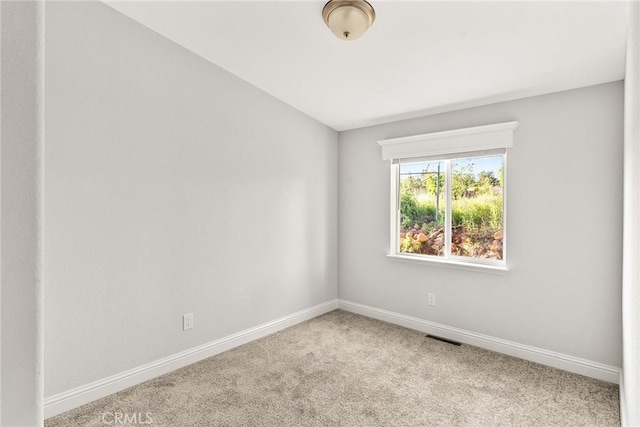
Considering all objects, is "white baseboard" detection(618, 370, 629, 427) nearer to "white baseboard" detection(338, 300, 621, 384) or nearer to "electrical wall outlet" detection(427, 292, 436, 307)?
"white baseboard" detection(338, 300, 621, 384)

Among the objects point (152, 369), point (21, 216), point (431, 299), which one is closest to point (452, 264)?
point (431, 299)

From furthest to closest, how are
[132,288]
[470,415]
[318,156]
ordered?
[318,156], [132,288], [470,415]

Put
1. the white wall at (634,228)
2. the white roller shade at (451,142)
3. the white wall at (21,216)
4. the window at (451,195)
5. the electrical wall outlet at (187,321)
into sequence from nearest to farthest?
the white wall at (21,216) < the white wall at (634,228) < the electrical wall outlet at (187,321) < the white roller shade at (451,142) < the window at (451,195)

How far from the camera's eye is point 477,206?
310 centimetres

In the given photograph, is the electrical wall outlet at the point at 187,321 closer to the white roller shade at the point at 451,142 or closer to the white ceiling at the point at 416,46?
the white ceiling at the point at 416,46

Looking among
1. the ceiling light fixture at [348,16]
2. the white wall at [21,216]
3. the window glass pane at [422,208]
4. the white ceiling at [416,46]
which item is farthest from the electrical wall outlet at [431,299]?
the white wall at [21,216]

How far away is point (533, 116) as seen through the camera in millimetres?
2689

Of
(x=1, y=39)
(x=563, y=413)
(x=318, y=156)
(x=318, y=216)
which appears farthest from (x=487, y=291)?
(x=1, y=39)

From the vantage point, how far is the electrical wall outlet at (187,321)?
2643 millimetres

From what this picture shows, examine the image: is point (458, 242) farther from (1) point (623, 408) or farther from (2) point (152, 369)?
(2) point (152, 369)

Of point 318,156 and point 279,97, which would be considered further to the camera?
point 318,156

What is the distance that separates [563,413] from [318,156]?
2995 millimetres

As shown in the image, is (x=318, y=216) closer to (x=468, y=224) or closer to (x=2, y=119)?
(x=468, y=224)

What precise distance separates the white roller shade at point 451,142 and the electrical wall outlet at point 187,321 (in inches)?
95.5
